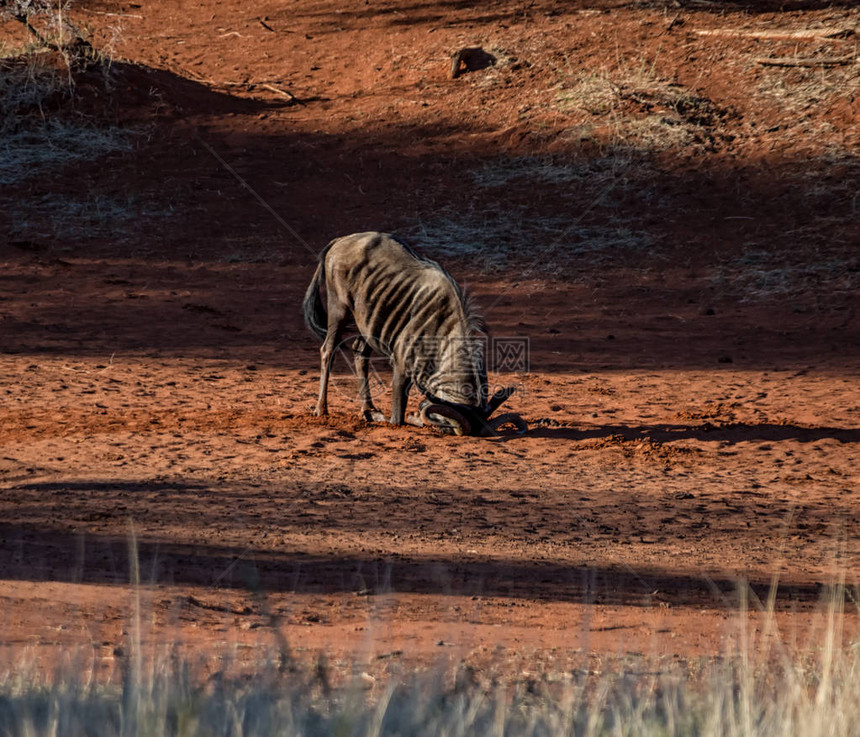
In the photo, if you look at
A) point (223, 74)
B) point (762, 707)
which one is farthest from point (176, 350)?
point (223, 74)

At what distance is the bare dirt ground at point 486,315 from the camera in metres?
5.59

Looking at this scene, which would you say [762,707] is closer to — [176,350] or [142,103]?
[176,350]

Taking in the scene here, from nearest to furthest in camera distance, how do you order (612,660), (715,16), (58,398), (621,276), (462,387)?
(612,660)
(462,387)
(58,398)
(621,276)
(715,16)

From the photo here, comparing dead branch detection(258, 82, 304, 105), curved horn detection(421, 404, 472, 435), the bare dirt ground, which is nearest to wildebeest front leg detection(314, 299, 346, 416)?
the bare dirt ground

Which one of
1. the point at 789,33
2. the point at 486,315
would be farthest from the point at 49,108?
the point at 789,33

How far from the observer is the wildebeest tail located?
10133 mm

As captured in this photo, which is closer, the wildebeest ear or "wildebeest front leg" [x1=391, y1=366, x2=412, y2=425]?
the wildebeest ear

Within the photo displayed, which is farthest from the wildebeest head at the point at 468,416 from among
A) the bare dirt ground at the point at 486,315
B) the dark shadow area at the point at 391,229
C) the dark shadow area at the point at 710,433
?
the dark shadow area at the point at 391,229

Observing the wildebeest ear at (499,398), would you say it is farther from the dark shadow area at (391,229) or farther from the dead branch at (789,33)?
the dead branch at (789,33)

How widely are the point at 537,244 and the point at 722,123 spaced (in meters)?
4.99

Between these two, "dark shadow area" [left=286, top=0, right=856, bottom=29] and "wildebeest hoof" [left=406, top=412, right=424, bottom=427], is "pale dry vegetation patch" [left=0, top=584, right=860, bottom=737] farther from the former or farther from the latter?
"dark shadow area" [left=286, top=0, right=856, bottom=29]

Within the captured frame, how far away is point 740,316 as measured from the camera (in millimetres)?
14336

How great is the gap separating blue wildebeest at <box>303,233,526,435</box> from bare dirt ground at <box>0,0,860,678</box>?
30 centimetres

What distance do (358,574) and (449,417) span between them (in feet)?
11.0
